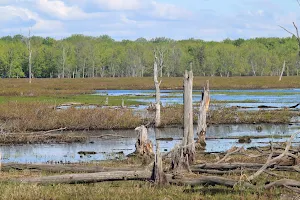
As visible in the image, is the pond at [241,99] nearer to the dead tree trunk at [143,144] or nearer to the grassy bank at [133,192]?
the dead tree trunk at [143,144]

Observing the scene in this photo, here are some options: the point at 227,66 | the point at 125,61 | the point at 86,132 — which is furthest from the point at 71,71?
the point at 86,132

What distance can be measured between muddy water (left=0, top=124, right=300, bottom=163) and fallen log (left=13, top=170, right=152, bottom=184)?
772 cm

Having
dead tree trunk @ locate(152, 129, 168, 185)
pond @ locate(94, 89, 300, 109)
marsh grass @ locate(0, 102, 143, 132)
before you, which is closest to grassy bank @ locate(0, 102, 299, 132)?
marsh grass @ locate(0, 102, 143, 132)

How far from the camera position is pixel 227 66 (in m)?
167

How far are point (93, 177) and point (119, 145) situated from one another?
14741 mm

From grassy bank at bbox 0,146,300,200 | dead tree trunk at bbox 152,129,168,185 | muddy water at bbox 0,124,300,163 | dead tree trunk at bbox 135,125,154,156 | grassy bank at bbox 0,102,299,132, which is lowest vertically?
muddy water at bbox 0,124,300,163

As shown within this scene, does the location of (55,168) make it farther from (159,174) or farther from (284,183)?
(284,183)

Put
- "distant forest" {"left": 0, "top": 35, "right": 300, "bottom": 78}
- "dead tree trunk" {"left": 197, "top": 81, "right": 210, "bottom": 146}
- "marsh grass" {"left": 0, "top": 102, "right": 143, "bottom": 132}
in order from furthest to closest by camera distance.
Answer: "distant forest" {"left": 0, "top": 35, "right": 300, "bottom": 78}, "marsh grass" {"left": 0, "top": 102, "right": 143, "bottom": 132}, "dead tree trunk" {"left": 197, "top": 81, "right": 210, "bottom": 146}

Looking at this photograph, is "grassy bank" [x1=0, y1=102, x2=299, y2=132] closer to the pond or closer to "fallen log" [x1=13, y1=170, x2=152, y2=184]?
the pond

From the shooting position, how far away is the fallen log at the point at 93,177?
13.4 metres

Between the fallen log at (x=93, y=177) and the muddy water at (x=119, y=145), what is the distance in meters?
7.72

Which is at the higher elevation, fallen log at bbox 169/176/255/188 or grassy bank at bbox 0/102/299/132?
fallen log at bbox 169/176/255/188

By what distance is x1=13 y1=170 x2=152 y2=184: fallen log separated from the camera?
1335cm

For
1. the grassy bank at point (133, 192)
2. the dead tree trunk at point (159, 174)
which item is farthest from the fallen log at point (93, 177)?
the dead tree trunk at point (159, 174)
